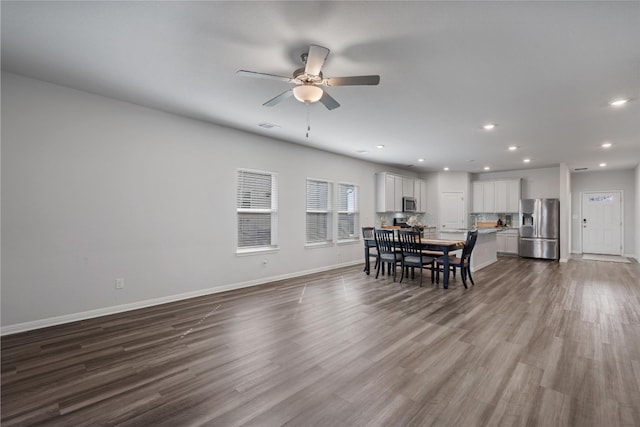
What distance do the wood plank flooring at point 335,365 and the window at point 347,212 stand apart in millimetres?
3190

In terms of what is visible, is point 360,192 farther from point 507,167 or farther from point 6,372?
point 6,372

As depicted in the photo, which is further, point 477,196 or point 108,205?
point 477,196

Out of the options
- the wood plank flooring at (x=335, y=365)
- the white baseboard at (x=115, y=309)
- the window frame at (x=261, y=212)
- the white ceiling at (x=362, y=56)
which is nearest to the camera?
the wood plank flooring at (x=335, y=365)

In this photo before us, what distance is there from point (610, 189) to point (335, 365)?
440 inches

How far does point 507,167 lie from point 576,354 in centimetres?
738

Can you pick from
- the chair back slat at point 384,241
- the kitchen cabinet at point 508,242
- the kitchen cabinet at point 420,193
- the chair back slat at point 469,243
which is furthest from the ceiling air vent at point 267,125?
the kitchen cabinet at point 508,242

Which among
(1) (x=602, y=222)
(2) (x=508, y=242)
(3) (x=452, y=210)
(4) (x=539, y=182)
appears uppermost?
(4) (x=539, y=182)

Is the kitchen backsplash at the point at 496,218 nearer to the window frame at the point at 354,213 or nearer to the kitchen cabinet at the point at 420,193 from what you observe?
the kitchen cabinet at the point at 420,193

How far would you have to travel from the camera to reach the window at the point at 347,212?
7352mm

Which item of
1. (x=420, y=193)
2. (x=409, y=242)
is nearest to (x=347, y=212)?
(x=409, y=242)

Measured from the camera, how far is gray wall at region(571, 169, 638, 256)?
8773 millimetres

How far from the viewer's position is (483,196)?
9711mm

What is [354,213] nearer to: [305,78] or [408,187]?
[408,187]

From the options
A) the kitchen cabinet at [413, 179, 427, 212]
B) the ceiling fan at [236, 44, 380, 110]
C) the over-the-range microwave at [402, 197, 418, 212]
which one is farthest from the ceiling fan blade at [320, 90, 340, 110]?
the kitchen cabinet at [413, 179, 427, 212]
